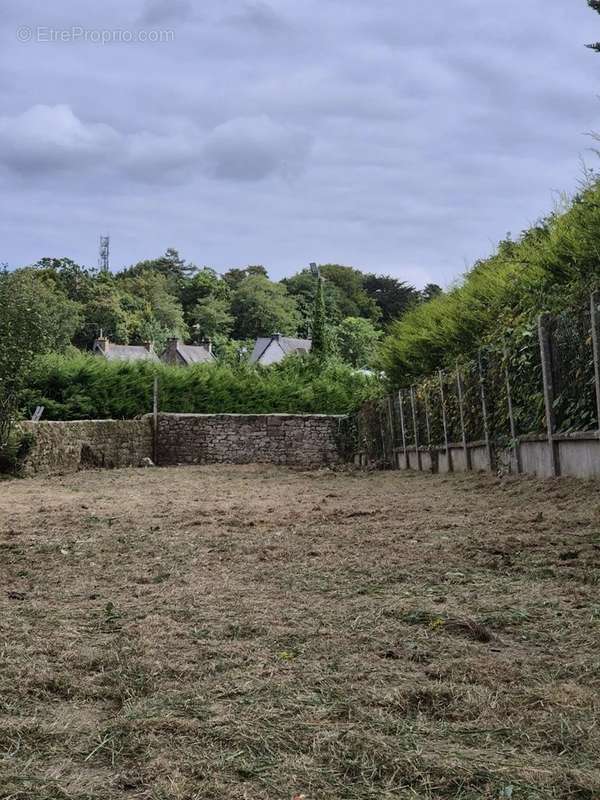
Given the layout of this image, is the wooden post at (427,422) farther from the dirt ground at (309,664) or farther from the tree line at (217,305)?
the tree line at (217,305)

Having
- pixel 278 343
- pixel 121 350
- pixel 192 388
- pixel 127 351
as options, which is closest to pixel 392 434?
pixel 192 388

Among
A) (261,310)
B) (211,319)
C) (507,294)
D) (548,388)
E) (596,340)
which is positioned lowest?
(548,388)

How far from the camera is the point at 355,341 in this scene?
191ft

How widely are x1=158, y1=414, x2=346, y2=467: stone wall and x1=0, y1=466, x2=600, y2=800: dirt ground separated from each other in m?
16.9

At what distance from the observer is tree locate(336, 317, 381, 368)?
57312 mm

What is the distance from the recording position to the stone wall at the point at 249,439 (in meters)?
22.4

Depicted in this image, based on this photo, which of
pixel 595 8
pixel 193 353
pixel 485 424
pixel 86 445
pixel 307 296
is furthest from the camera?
pixel 307 296

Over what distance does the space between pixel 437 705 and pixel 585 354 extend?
5.63 meters

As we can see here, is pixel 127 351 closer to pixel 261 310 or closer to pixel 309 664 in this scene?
pixel 261 310

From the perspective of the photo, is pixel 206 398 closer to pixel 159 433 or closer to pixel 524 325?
pixel 159 433

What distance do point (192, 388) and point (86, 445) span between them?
638 cm

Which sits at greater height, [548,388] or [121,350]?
[121,350]

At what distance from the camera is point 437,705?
82.3 inches

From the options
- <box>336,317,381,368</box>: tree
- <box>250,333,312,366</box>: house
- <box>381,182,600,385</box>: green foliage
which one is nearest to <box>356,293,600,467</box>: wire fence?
<box>381,182,600,385</box>: green foliage
